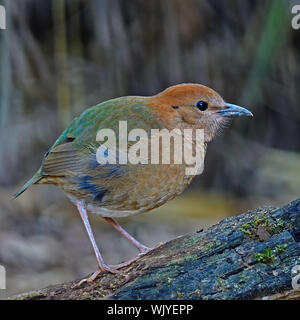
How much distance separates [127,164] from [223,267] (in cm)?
97

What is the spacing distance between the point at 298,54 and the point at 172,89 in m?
2.95

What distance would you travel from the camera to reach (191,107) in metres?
4.31

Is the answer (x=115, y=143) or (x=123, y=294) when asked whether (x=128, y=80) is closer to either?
(x=115, y=143)

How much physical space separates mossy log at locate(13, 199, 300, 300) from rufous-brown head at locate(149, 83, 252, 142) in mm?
803

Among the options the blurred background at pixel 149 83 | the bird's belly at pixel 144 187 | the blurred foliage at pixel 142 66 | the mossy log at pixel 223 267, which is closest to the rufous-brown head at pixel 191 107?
the bird's belly at pixel 144 187

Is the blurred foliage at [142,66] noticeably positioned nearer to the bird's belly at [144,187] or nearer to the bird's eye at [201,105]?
the bird's eye at [201,105]

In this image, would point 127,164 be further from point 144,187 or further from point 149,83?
point 149,83

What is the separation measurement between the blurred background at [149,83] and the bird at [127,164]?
2127 mm

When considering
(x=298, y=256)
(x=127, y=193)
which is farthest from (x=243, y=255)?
(x=127, y=193)

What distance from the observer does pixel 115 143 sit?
4125 millimetres

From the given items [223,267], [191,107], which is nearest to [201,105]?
[191,107]

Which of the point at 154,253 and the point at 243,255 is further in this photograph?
the point at 154,253

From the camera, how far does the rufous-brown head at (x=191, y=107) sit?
168 inches

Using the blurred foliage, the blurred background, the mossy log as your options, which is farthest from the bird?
the blurred foliage
